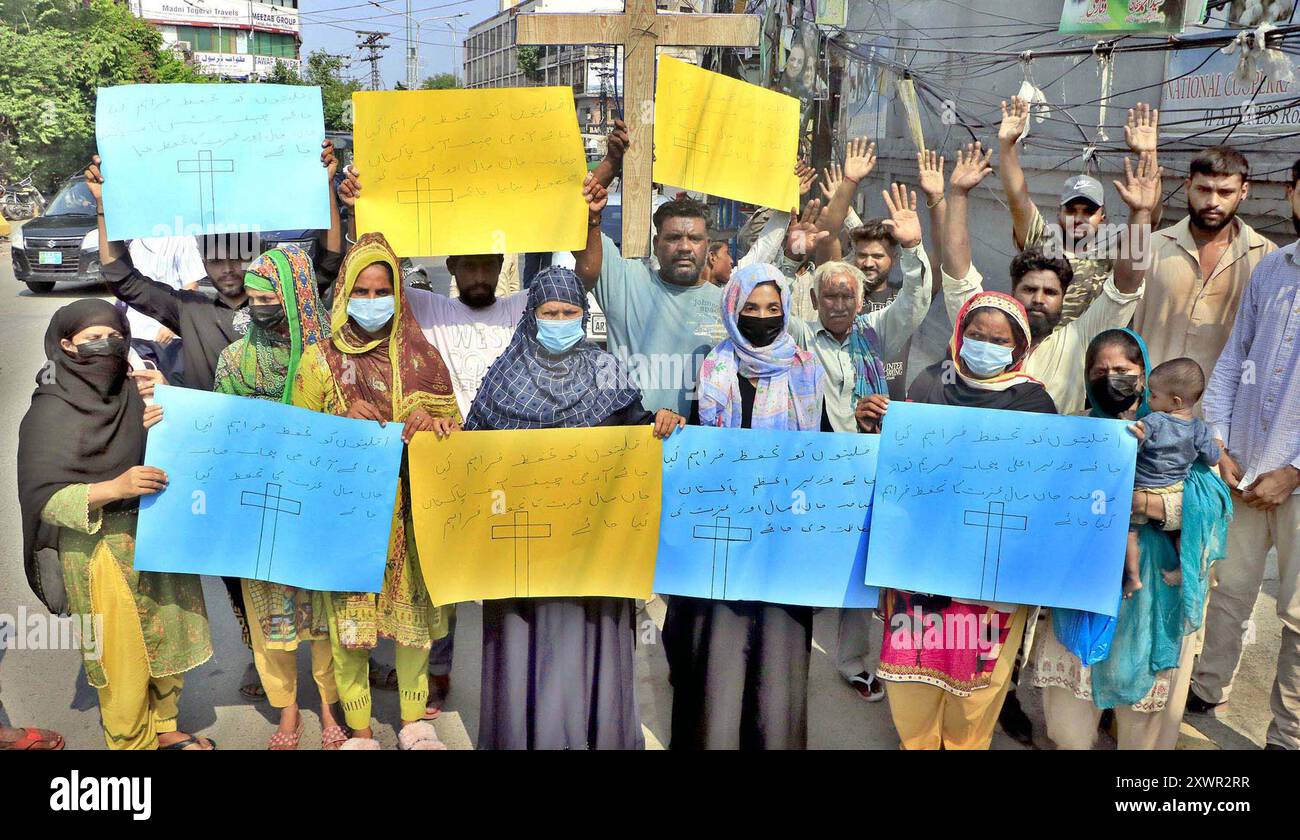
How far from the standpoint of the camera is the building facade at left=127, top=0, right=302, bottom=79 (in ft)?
180

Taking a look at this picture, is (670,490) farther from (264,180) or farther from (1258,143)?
(1258,143)

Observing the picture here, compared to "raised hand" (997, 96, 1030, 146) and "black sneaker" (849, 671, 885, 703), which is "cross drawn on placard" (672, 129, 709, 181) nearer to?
"raised hand" (997, 96, 1030, 146)

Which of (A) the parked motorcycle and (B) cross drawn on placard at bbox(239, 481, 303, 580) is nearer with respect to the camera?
(B) cross drawn on placard at bbox(239, 481, 303, 580)

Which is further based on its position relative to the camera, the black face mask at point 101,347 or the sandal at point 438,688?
the sandal at point 438,688

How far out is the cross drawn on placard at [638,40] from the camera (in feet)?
12.2

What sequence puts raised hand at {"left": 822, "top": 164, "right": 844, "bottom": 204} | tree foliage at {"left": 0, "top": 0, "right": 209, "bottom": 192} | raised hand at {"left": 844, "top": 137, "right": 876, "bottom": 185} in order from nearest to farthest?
raised hand at {"left": 844, "top": 137, "right": 876, "bottom": 185} → raised hand at {"left": 822, "top": 164, "right": 844, "bottom": 204} → tree foliage at {"left": 0, "top": 0, "right": 209, "bottom": 192}

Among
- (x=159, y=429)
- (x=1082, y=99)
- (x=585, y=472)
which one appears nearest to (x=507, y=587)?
(x=585, y=472)

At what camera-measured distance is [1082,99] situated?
9484 mm

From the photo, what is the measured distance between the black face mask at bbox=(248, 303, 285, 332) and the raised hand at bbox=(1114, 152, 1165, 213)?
2.98m

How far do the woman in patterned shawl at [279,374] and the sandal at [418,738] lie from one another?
22cm

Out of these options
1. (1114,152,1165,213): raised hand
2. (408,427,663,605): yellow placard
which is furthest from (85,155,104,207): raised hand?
(1114,152,1165,213): raised hand

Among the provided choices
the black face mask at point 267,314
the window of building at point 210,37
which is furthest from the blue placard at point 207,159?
the window of building at point 210,37

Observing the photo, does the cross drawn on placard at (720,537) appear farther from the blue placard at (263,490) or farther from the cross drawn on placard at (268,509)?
the cross drawn on placard at (268,509)

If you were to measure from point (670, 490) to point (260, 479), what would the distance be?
4.26 ft
